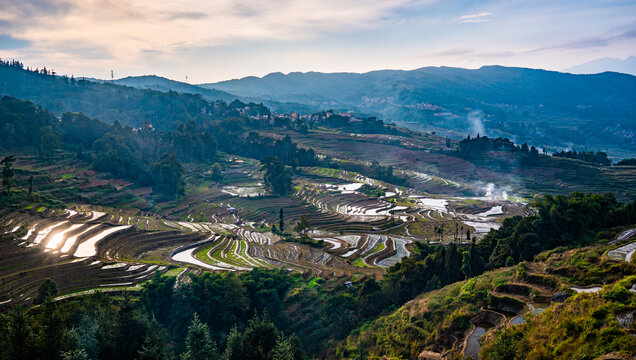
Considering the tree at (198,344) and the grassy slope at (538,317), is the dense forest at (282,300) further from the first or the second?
the grassy slope at (538,317)

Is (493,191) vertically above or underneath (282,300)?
underneath

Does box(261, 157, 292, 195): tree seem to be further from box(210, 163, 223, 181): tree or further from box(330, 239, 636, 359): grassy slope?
box(330, 239, 636, 359): grassy slope

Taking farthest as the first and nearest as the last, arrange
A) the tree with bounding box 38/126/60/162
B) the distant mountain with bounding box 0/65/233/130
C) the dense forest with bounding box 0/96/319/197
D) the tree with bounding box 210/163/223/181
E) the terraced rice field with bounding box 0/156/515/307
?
the distant mountain with bounding box 0/65/233/130
the tree with bounding box 210/163/223/181
the dense forest with bounding box 0/96/319/197
the tree with bounding box 38/126/60/162
the terraced rice field with bounding box 0/156/515/307

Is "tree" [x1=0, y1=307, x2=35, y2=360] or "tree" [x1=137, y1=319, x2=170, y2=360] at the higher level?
"tree" [x1=0, y1=307, x2=35, y2=360]

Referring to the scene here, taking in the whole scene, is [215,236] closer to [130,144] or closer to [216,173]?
[216,173]

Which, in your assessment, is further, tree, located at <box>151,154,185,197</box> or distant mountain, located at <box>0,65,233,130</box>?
distant mountain, located at <box>0,65,233,130</box>

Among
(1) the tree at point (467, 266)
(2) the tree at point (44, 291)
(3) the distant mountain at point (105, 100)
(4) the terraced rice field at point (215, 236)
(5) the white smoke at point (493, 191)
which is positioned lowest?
(5) the white smoke at point (493, 191)

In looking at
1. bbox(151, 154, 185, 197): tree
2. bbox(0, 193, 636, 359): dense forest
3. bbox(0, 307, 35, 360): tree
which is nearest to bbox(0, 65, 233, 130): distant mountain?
bbox(151, 154, 185, 197): tree

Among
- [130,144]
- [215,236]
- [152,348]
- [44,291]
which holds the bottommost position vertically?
[215,236]

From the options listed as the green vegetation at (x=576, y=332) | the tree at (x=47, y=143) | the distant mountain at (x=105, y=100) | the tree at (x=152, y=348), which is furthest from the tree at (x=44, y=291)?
the distant mountain at (x=105, y=100)

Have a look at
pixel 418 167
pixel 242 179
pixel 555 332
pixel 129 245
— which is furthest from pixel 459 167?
pixel 555 332

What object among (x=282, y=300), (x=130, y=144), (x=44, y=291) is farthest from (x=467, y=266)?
(x=130, y=144)
